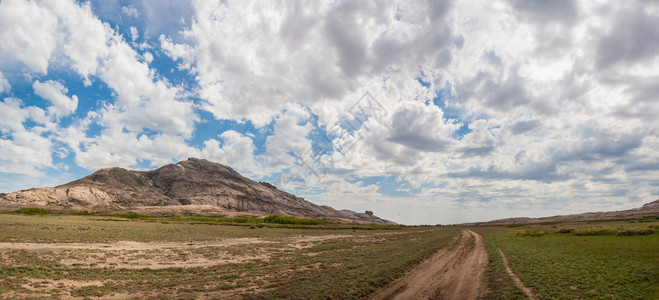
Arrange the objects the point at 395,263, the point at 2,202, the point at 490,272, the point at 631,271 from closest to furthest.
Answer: the point at 631,271 → the point at 490,272 → the point at 395,263 → the point at 2,202

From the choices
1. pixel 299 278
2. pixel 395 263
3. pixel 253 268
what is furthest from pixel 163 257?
pixel 395 263

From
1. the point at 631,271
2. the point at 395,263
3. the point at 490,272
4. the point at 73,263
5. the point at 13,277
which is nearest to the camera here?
the point at 13,277

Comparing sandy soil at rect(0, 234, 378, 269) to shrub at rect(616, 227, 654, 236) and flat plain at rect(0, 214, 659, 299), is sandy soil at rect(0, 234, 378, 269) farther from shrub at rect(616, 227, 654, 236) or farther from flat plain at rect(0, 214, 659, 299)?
shrub at rect(616, 227, 654, 236)

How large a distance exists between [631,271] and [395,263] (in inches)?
703

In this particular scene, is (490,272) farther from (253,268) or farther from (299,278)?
(253,268)

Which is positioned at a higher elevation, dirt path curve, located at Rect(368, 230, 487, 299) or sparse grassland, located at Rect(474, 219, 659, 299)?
sparse grassland, located at Rect(474, 219, 659, 299)

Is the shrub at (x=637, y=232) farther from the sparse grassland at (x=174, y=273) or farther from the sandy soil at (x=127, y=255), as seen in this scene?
the sandy soil at (x=127, y=255)

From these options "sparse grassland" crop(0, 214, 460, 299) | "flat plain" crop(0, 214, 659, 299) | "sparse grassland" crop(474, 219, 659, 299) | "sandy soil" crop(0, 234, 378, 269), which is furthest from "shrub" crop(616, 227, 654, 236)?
"sandy soil" crop(0, 234, 378, 269)

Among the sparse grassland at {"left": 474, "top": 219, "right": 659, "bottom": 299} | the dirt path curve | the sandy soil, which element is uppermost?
the sandy soil

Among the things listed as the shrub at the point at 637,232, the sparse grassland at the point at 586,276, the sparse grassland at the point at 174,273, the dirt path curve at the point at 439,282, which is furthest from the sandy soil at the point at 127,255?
the shrub at the point at 637,232

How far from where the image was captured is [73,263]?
23.4 metres

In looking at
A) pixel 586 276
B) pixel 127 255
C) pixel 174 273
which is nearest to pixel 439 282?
pixel 586 276

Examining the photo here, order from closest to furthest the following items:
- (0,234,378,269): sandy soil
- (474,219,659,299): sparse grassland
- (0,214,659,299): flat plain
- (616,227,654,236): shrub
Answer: (474,219,659,299): sparse grassland < (0,214,659,299): flat plain < (0,234,378,269): sandy soil < (616,227,654,236): shrub

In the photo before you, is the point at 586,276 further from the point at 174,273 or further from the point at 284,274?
the point at 174,273
